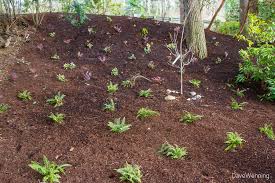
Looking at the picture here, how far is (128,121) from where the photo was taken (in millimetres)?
4059

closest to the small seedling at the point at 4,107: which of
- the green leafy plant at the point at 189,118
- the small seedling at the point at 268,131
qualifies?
the green leafy plant at the point at 189,118

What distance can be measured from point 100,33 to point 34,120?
3674mm

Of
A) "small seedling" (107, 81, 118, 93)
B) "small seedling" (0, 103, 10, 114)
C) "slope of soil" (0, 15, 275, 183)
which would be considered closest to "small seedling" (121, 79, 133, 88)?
"slope of soil" (0, 15, 275, 183)

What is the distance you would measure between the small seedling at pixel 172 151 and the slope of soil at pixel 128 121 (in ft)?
0.21

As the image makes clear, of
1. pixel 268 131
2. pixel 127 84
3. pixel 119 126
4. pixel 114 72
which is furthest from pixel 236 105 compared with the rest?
pixel 114 72

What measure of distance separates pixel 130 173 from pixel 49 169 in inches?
31.9

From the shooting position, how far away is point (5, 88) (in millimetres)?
4984

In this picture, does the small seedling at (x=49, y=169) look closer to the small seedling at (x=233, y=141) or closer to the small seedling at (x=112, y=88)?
the small seedling at (x=233, y=141)

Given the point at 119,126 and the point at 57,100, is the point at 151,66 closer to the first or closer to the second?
the point at 57,100

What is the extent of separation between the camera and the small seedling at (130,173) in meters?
3.02

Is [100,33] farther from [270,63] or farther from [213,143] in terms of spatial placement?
[213,143]

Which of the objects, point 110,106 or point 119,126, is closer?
point 119,126

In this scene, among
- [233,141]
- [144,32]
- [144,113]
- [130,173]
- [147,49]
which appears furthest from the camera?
[144,32]

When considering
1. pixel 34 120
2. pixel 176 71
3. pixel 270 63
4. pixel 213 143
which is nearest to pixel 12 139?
pixel 34 120
